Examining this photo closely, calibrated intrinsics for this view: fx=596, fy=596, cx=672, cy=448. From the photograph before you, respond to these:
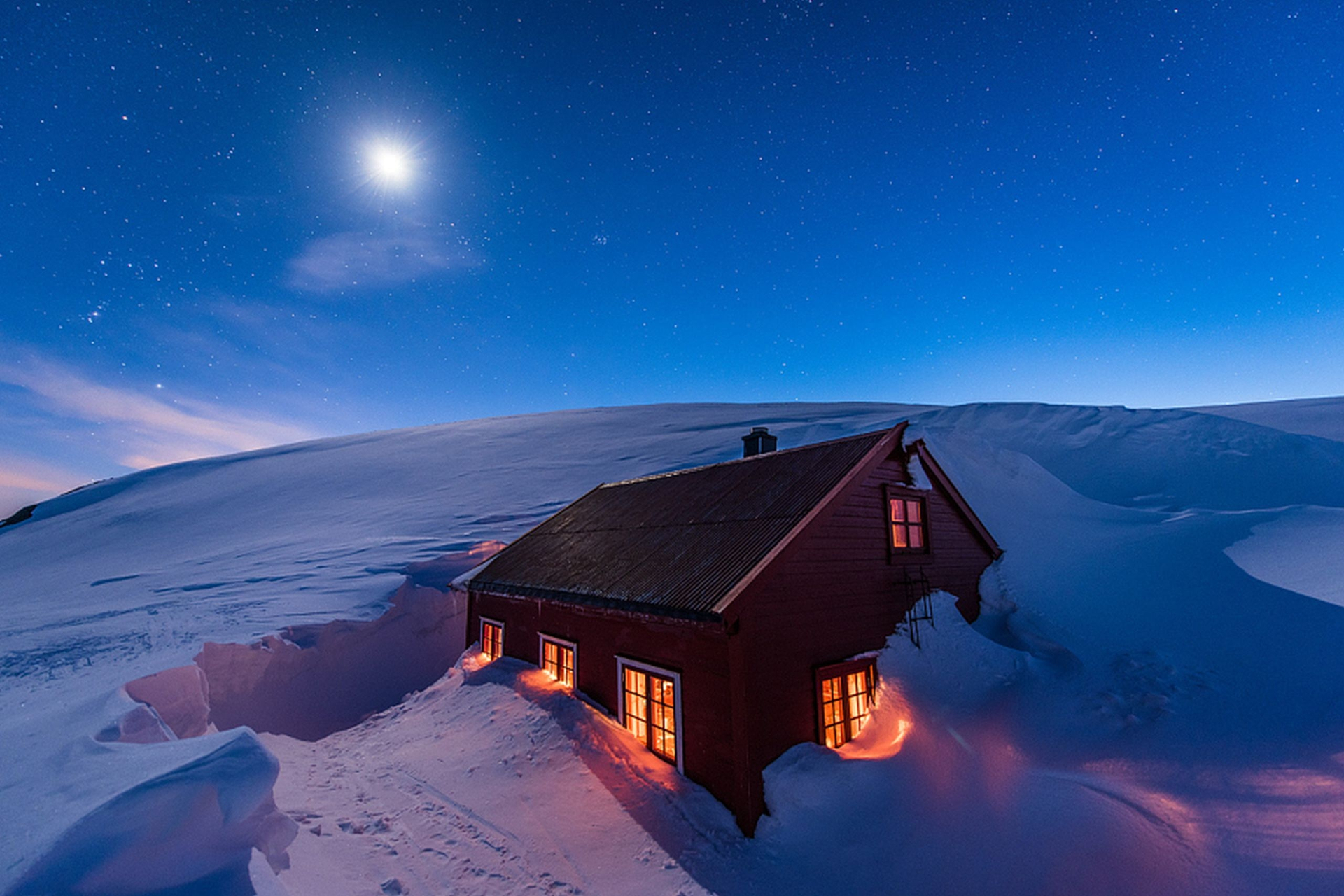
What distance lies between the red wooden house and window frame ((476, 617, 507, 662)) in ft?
0.55

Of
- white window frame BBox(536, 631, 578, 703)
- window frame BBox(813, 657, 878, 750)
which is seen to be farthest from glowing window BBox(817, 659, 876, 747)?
white window frame BBox(536, 631, 578, 703)

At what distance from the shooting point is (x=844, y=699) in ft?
32.7

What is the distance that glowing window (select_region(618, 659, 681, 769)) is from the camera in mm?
9367

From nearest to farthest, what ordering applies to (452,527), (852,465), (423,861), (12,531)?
(423,861) < (852,465) < (452,527) < (12,531)

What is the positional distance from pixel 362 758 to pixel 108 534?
3382 centimetres

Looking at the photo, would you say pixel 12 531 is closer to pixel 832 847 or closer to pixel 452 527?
pixel 452 527

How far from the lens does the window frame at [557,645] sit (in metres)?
11.7

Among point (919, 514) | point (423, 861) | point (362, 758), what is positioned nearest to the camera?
point (423, 861)

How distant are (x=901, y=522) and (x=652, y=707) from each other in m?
5.91

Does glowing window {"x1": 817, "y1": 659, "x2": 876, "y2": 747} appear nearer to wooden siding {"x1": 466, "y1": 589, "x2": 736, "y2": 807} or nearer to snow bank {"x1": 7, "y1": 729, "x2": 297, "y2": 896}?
wooden siding {"x1": 466, "y1": 589, "x2": 736, "y2": 807}

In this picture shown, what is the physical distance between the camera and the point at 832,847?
304 inches

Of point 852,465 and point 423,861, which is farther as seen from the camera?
point 852,465

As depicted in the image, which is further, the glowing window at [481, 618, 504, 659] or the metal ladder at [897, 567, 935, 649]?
the glowing window at [481, 618, 504, 659]

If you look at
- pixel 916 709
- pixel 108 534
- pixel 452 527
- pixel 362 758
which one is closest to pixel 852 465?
pixel 916 709
